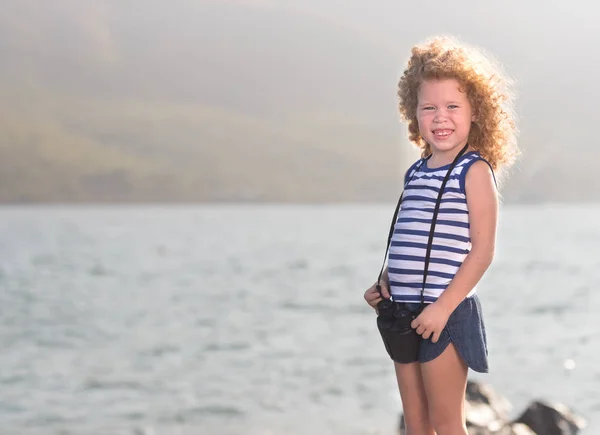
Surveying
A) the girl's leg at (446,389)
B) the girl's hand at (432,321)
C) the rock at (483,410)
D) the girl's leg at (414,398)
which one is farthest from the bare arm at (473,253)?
the rock at (483,410)

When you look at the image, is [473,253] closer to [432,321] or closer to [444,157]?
[432,321]

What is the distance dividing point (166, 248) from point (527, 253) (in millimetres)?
14751

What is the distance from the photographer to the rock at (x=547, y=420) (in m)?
6.48

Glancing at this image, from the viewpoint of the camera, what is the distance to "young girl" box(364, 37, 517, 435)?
121 inches

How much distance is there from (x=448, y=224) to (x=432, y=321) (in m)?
0.35

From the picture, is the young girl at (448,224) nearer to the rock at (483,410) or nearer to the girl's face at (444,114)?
the girl's face at (444,114)

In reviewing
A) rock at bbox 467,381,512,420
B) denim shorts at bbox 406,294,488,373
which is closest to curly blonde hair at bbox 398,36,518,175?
denim shorts at bbox 406,294,488,373

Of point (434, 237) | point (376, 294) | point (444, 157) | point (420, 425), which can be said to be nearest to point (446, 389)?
point (420, 425)

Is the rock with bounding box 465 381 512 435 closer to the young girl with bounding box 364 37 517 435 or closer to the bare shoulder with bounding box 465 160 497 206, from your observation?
the young girl with bounding box 364 37 517 435

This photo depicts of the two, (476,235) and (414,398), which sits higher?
(476,235)

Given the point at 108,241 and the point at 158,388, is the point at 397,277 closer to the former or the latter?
the point at 158,388

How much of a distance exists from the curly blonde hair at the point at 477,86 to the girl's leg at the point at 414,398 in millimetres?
840

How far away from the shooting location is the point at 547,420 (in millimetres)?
6531

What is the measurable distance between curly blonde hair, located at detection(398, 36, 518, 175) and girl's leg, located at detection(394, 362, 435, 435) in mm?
840
